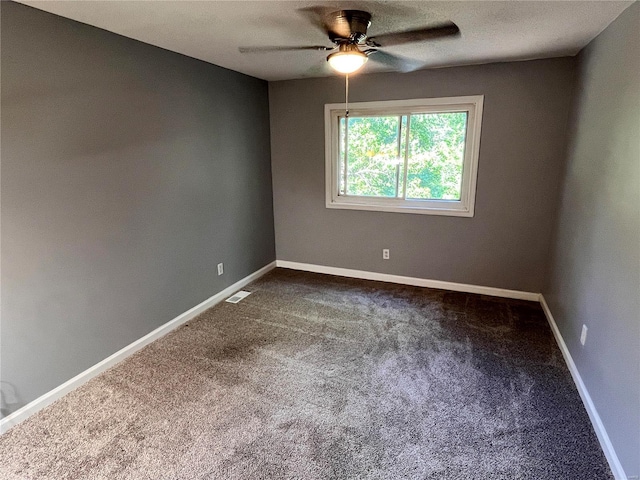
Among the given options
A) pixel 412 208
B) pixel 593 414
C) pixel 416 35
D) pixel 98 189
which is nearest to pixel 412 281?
pixel 412 208

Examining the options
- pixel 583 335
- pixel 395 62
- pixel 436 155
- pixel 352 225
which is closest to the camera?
pixel 583 335

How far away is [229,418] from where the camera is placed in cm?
207

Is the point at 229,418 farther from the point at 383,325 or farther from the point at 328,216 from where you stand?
the point at 328,216

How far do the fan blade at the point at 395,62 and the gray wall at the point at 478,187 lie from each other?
0.52 ft

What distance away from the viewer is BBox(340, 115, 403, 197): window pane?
3.82m

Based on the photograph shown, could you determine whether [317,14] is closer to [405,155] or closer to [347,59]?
[347,59]

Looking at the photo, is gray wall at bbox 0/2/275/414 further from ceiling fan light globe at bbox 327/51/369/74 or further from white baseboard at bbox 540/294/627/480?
white baseboard at bbox 540/294/627/480

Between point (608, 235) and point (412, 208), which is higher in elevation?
point (608, 235)

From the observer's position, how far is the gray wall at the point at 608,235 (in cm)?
164

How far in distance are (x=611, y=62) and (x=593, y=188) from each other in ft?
2.31

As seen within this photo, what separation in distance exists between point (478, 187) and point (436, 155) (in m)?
0.51

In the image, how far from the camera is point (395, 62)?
10.3ft

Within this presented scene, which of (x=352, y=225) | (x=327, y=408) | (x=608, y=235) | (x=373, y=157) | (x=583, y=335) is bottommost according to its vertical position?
(x=327, y=408)

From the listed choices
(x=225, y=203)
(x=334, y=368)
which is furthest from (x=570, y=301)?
(x=225, y=203)
